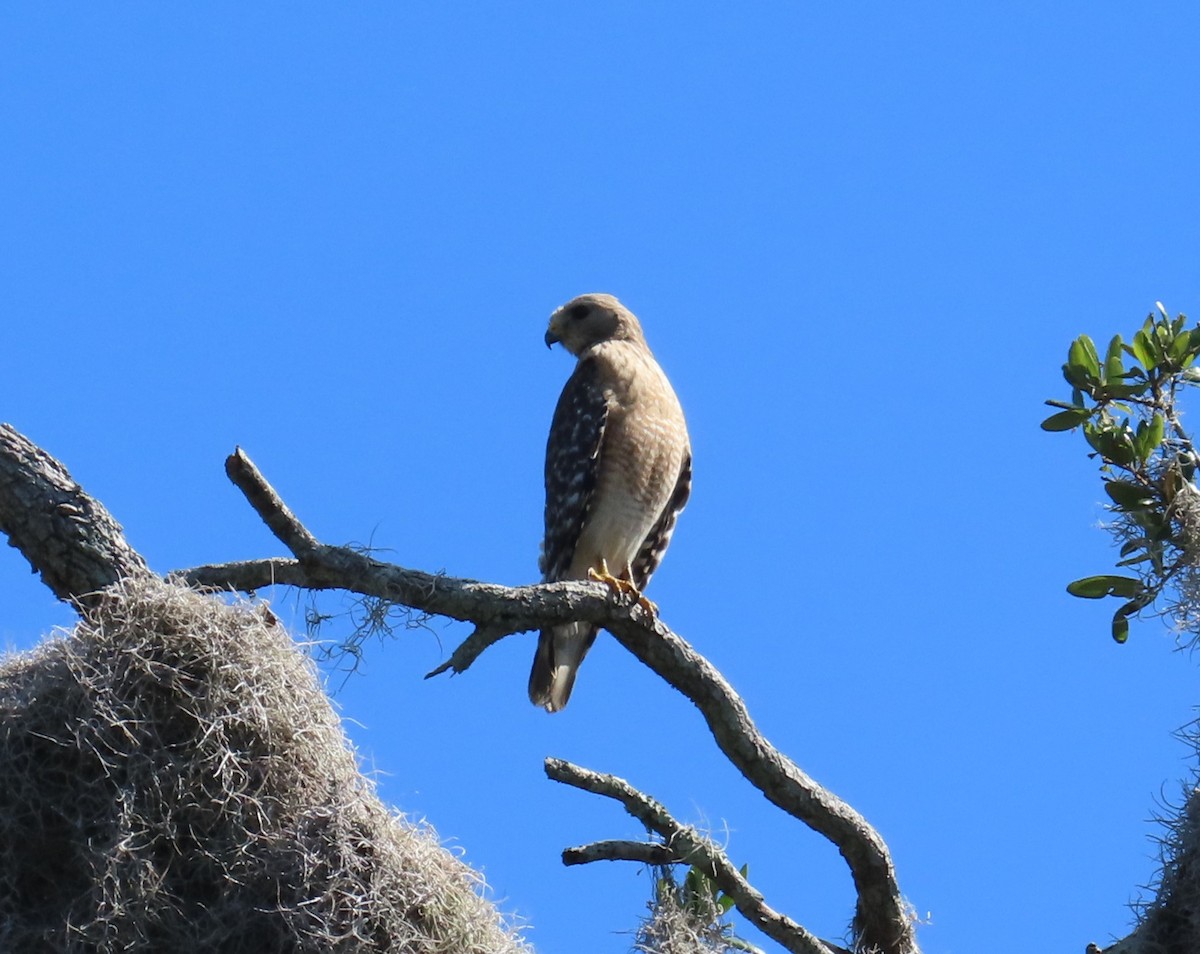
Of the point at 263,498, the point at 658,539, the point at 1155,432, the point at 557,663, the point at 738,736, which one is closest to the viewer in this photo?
the point at 263,498

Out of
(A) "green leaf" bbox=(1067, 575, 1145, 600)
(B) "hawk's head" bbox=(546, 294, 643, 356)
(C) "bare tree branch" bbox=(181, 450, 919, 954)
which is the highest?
(B) "hawk's head" bbox=(546, 294, 643, 356)

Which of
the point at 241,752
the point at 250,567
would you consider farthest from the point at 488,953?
the point at 250,567

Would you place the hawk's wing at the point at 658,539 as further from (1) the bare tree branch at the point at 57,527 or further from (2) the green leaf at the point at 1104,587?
(1) the bare tree branch at the point at 57,527

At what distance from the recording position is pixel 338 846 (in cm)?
353

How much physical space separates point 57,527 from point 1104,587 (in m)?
2.54

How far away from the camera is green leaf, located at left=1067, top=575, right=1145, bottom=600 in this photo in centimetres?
435

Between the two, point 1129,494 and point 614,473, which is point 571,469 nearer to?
point 614,473

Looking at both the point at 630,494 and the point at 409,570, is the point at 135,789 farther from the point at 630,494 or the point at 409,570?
the point at 630,494

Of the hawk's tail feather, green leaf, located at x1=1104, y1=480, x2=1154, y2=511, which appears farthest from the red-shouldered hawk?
green leaf, located at x1=1104, y1=480, x2=1154, y2=511

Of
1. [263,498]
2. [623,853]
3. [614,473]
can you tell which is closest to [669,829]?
[623,853]

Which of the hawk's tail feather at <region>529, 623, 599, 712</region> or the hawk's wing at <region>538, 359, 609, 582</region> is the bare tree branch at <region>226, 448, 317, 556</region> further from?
the hawk's wing at <region>538, 359, 609, 582</region>

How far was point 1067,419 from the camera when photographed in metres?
4.39

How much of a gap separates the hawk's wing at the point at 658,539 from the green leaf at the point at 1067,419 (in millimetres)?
2363

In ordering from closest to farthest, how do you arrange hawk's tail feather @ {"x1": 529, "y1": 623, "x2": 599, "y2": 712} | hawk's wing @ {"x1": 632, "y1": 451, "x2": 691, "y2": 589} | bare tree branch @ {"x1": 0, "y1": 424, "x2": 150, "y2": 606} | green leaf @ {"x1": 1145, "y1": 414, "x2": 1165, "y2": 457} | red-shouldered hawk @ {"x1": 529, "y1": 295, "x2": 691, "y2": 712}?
1. bare tree branch @ {"x1": 0, "y1": 424, "x2": 150, "y2": 606}
2. green leaf @ {"x1": 1145, "y1": 414, "x2": 1165, "y2": 457}
3. hawk's tail feather @ {"x1": 529, "y1": 623, "x2": 599, "y2": 712}
4. red-shouldered hawk @ {"x1": 529, "y1": 295, "x2": 691, "y2": 712}
5. hawk's wing @ {"x1": 632, "y1": 451, "x2": 691, "y2": 589}
